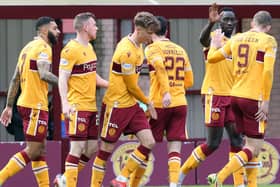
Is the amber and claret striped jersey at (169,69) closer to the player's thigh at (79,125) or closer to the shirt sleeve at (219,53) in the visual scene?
the shirt sleeve at (219,53)

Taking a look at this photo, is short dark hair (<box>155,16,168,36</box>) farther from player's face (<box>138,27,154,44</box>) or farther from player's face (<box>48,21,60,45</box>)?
player's face (<box>48,21,60,45</box>)

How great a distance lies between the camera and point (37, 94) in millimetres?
14070

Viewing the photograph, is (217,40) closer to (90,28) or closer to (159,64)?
(159,64)

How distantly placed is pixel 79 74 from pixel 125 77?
1.87 feet

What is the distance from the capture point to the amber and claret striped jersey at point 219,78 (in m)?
14.9

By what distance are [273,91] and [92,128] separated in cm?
735

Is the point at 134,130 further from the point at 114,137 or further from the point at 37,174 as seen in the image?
the point at 37,174

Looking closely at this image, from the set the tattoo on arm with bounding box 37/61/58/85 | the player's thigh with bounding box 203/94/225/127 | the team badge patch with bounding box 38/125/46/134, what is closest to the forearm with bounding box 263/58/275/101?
the player's thigh with bounding box 203/94/225/127

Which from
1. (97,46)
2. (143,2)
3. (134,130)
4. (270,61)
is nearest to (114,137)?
(134,130)

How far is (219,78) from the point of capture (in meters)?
14.9

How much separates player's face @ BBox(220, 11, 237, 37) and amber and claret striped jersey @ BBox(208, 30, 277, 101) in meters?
1.29

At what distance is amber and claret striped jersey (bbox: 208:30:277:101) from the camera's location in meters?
13.5

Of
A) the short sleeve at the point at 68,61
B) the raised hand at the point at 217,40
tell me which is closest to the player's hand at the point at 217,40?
the raised hand at the point at 217,40

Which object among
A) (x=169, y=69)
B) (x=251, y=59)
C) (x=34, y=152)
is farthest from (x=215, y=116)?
(x=34, y=152)
